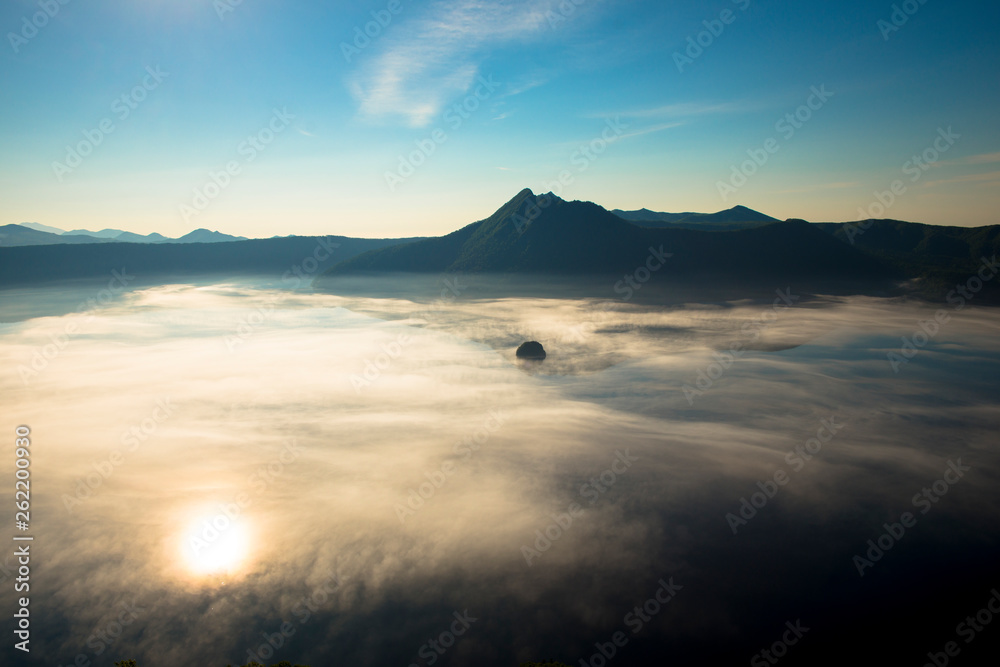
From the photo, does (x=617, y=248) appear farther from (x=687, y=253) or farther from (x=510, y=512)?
(x=510, y=512)

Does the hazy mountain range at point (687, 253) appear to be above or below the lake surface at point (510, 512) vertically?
above

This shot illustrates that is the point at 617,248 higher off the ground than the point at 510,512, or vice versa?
the point at 617,248

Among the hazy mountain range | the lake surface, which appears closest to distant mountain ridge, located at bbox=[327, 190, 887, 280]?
the hazy mountain range

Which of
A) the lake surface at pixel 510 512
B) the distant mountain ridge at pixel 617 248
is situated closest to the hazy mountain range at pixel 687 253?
the distant mountain ridge at pixel 617 248

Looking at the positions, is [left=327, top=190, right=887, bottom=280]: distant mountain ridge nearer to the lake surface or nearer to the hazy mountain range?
the hazy mountain range

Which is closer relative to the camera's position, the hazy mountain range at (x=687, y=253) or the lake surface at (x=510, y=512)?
the lake surface at (x=510, y=512)

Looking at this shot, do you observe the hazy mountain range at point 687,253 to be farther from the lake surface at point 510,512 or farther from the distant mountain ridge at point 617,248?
the lake surface at point 510,512

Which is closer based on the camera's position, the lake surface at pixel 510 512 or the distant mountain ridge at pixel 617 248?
the lake surface at pixel 510 512

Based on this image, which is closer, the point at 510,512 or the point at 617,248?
the point at 510,512

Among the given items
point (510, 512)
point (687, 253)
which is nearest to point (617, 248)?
point (687, 253)
